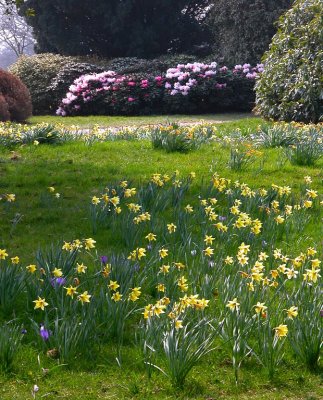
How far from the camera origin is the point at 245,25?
23.9m

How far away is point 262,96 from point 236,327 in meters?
11.0

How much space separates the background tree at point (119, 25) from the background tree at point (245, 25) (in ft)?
11.3

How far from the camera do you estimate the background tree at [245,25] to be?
23.4 meters

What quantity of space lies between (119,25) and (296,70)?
1573cm

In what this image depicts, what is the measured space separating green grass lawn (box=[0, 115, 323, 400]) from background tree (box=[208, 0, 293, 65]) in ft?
49.6

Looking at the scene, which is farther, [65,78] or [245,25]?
[245,25]

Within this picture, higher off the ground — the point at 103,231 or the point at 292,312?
the point at 292,312

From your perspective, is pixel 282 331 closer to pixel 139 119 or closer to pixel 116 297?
pixel 116 297

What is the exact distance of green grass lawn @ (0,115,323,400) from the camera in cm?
310

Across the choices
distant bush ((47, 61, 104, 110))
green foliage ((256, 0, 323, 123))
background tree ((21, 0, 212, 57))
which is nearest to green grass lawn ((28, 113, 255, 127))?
distant bush ((47, 61, 104, 110))

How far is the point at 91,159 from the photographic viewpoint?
341 inches

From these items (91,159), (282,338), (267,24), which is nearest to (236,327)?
(282,338)

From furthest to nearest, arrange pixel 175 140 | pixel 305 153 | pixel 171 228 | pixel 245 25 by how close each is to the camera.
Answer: pixel 245 25 < pixel 175 140 < pixel 305 153 < pixel 171 228

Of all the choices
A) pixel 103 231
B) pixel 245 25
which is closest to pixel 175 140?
pixel 103 231
